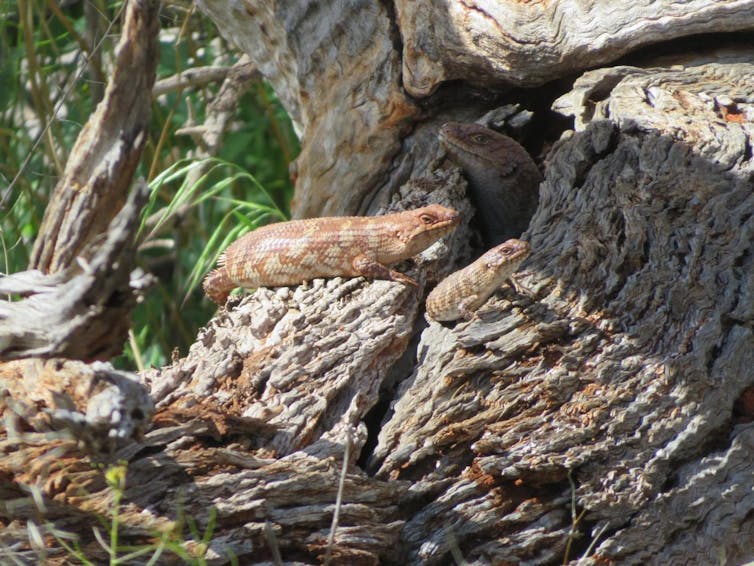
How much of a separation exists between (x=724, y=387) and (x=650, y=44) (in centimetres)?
169

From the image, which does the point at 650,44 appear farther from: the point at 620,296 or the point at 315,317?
the point at 315,317

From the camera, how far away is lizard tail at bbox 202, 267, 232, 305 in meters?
4.55

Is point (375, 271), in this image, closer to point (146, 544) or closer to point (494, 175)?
point (494, 175)

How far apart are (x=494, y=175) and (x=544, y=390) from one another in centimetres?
139

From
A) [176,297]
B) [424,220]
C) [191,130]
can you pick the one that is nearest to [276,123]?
[191,130]

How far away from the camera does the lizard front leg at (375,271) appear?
13.5 ft

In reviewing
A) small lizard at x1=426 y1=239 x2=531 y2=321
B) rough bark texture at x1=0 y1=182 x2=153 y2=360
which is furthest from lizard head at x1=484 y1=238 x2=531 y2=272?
rough bark texture at x1=0 y1=182 x2=153 y2=360

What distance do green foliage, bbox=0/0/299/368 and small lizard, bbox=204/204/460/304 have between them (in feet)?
5.18

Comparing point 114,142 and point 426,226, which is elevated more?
point 114,142

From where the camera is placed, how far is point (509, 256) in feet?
12.3

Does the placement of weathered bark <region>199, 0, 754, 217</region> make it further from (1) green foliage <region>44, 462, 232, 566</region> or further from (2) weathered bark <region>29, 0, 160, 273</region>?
(1) green foliage <region>44, 462, 232, 566</region>

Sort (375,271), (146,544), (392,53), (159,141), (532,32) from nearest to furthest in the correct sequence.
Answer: (146,544) → (375,271) → (532,32) → (392,53) → (159,141)

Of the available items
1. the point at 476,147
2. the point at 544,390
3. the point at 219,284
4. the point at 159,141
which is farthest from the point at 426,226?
the point at 159,141

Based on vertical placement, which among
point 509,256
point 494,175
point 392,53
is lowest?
point 509,256
